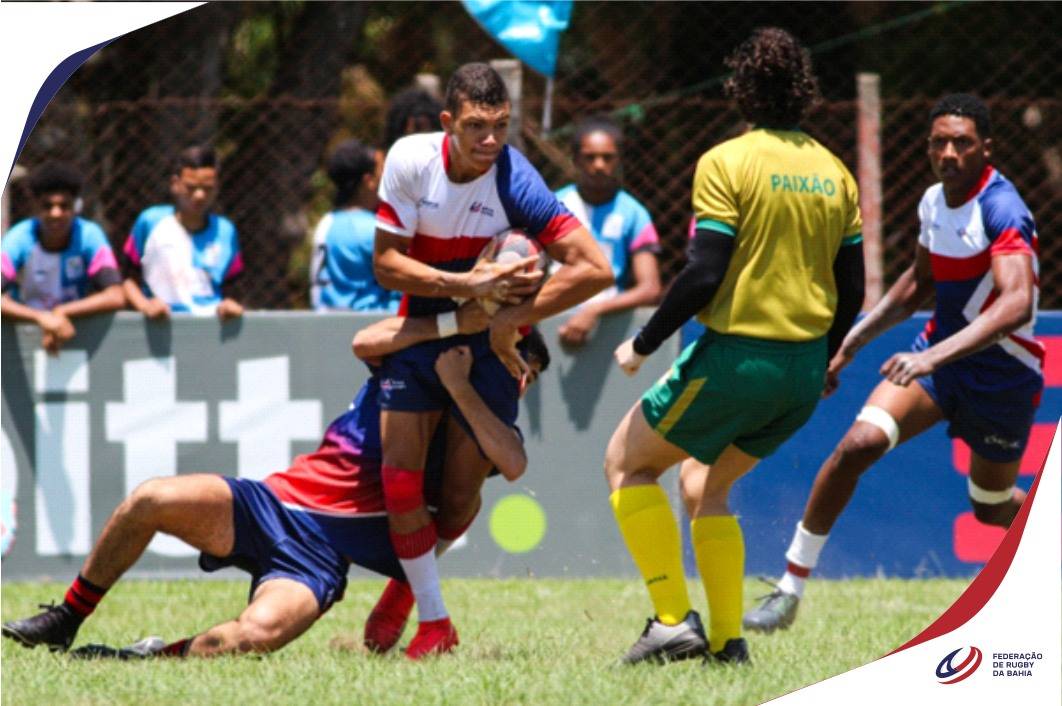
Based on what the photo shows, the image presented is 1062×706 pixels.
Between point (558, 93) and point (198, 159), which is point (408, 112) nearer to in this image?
point (198, 159)

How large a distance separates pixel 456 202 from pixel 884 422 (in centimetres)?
211

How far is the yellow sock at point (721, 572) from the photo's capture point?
5258mm

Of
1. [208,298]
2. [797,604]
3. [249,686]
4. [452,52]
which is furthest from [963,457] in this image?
[452,52]

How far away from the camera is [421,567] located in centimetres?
570

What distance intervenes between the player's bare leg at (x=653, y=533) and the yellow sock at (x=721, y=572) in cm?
8

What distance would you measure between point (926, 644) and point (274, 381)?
384cm

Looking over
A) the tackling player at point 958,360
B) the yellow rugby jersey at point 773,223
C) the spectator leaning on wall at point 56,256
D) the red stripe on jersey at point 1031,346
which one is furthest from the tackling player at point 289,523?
the spectator leaning on wall at point 56,256

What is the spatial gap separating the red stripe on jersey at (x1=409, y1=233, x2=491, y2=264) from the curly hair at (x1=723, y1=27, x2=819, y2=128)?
1.03 metres

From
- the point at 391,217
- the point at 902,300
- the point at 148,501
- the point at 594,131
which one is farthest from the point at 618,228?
the point at 148,501

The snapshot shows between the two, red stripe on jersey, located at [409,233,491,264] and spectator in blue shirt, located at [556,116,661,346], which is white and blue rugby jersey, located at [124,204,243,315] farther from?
red stripe on jersey, located at [409,233,491,264]

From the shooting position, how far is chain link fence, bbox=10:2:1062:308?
9820mm

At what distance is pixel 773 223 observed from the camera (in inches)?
200

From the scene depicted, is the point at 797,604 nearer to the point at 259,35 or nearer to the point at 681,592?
the point at 681,592

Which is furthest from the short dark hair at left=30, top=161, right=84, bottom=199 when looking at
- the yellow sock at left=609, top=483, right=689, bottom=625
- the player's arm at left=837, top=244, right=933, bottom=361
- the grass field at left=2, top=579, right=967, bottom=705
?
the yellow sock at left=609, top=483, right=689, bottom=625
